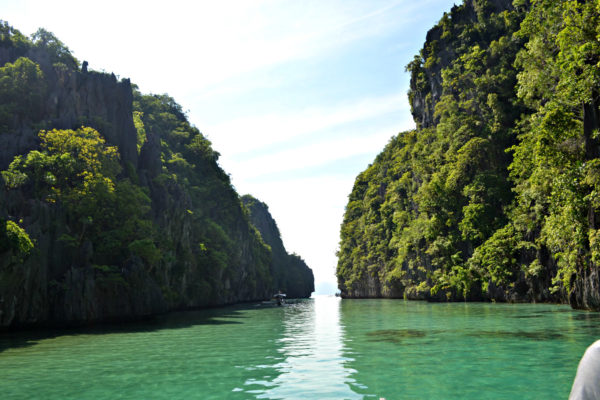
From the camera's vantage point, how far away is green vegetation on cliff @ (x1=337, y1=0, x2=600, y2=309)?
22.7m

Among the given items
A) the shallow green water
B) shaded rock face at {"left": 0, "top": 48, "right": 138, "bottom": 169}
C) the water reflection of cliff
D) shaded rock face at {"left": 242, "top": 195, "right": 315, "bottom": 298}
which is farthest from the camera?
shaded rock face at {"left": 242, "top": 195, "right": 315, "bottom": 298}

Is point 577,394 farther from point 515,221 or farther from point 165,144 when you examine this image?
point 165,144

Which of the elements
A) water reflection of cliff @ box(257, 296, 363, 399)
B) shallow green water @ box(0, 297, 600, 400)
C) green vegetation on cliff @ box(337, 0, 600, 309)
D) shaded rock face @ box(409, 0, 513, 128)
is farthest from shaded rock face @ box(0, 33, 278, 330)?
shaded rock face @ box(409, 0, 513, 128)

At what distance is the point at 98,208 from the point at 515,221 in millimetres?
36824

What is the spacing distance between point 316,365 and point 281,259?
158m

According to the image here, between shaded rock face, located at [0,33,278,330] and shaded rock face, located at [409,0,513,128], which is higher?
shaded rock face, located at [409,0,513,128]

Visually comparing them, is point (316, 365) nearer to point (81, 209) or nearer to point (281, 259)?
point (81, 209)

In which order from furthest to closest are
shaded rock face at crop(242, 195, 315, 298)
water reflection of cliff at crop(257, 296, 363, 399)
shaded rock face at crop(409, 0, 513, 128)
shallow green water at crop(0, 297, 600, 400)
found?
shaded rock face at crop(242, 195, 315, 298), shaded rock face at crop(409, 0, 513, 128), shallow green water at crop(0, 297, 600, 400), water reflection of cliff at crop(257, 296, 363, 399)

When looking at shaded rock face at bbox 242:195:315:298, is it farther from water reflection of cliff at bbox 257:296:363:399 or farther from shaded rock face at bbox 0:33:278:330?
water reflection of cliff at bbox 257:296:363:399

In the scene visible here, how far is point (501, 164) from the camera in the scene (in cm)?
4728

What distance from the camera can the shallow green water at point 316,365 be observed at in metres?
9.31

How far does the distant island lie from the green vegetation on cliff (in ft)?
103

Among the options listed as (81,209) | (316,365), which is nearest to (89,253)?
(81,209)

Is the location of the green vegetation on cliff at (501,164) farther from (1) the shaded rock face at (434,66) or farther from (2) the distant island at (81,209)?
(2) the distant island at (81,209)
